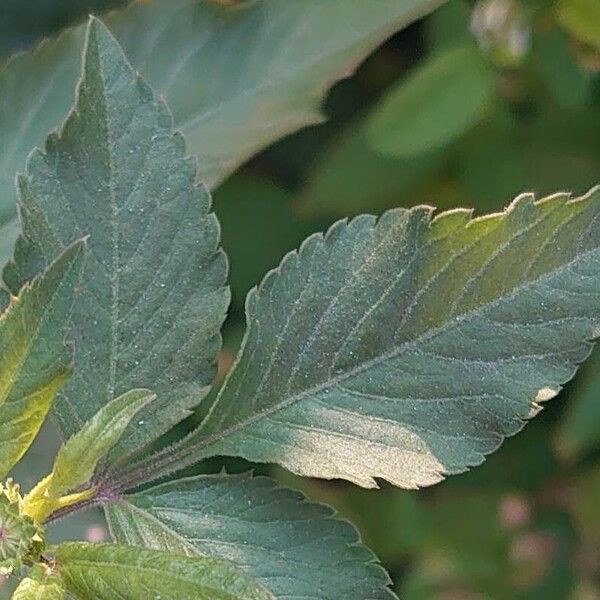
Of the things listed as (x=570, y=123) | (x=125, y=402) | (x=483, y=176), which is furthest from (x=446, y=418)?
(x=570, y=123)

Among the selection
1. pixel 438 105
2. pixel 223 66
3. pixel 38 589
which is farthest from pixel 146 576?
pixel 438 105

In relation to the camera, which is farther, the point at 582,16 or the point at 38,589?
the point at 582,16

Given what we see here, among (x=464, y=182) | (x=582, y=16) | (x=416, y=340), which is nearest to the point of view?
(x=416, y=340)

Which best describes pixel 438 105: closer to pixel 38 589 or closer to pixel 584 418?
pixel 584 418

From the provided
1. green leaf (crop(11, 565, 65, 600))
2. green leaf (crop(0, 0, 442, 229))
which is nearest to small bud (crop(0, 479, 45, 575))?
green leaf (crop(11, 565, 65, 600))

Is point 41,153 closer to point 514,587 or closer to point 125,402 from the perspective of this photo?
point 125,402

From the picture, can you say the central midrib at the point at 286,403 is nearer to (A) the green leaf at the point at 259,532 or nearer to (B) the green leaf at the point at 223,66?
A: (A) the green leaf at the point at 259,532
